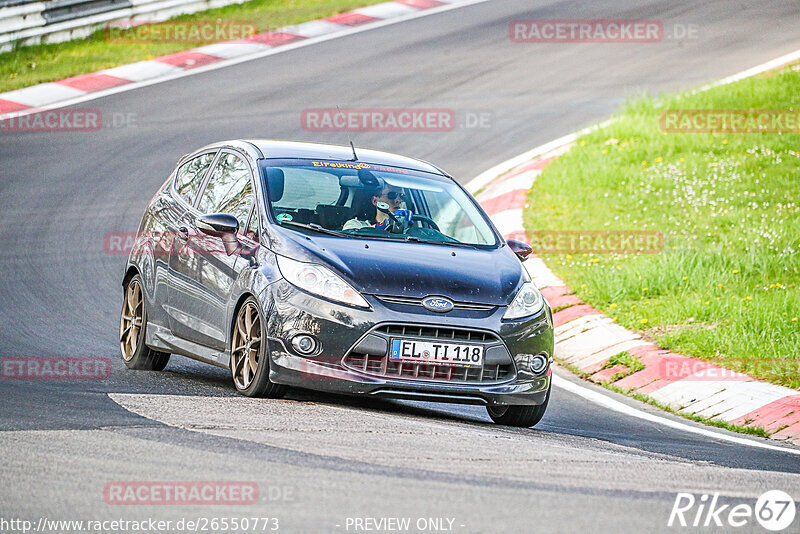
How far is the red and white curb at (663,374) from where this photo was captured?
30.9ft

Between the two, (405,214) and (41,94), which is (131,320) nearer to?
(405,214)

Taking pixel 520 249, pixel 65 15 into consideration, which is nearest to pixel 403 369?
pixel 520 249

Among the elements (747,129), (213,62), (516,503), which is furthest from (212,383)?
(213,62)

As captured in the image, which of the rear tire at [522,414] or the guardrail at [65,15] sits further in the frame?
the guardrail at [65,15]

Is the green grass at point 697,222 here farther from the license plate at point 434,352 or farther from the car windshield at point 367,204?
the license plate at point 434,352

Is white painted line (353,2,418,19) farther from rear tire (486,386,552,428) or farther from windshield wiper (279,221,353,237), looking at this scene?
rear tire (486,386,552,428)

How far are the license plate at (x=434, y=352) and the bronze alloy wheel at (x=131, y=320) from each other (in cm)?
268

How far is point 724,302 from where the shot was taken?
1172 cm

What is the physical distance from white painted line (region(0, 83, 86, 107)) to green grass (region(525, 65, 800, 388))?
730 cm

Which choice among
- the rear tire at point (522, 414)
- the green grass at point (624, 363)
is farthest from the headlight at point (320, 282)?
the green grass at point (624, 363)

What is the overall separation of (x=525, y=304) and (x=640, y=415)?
5.85 ft

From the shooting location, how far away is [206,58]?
2192 centimetres

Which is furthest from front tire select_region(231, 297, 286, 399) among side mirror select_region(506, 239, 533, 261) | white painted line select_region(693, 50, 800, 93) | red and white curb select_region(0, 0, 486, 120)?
white painted line select_region(693, 50, 800, 93)

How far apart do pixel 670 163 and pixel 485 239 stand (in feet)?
27.4
